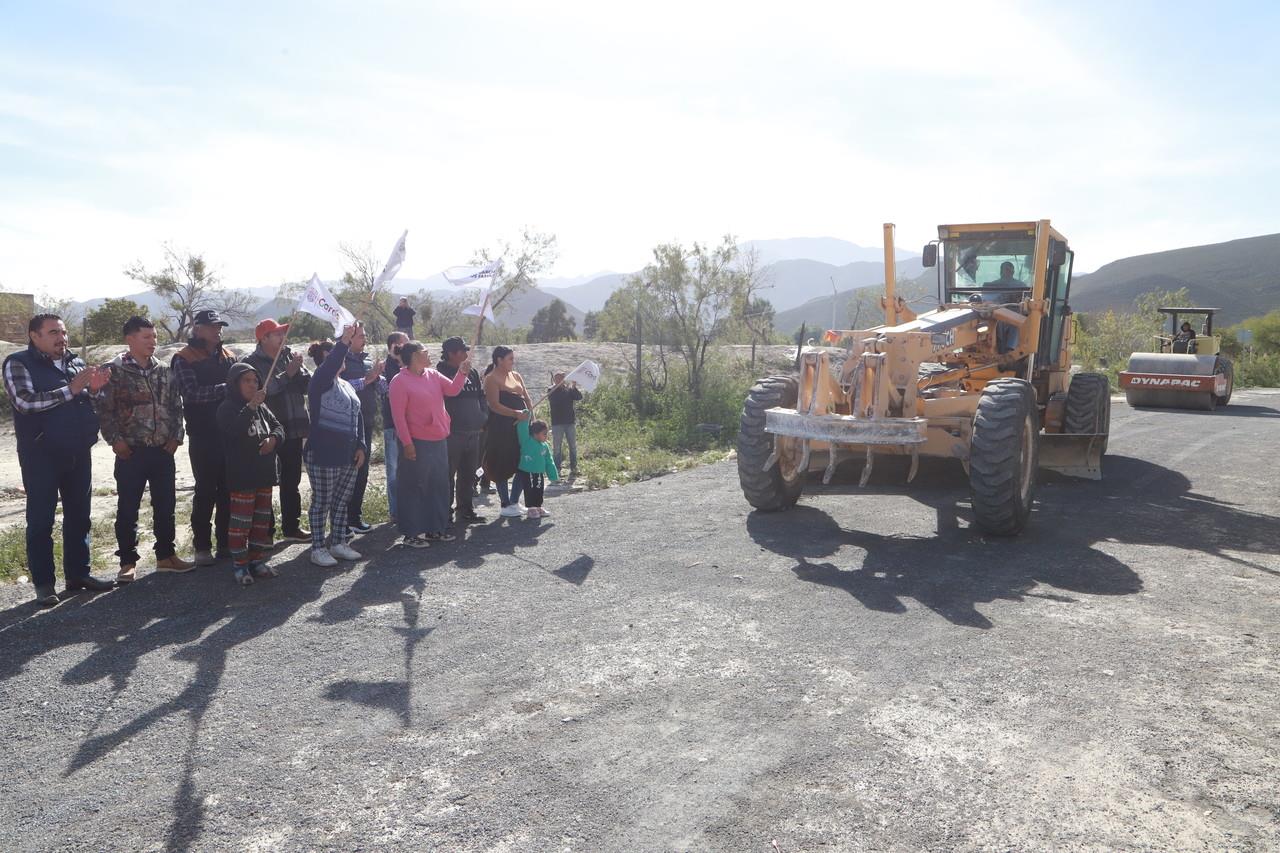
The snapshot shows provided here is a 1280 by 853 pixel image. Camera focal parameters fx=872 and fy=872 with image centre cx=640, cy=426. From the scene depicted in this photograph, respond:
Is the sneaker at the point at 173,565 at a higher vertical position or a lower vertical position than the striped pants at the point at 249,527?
lower

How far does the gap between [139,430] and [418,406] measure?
1.89 m

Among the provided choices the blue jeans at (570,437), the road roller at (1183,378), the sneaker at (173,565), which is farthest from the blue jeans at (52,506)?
the road roller at (1183,378)

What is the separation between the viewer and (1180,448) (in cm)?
1202

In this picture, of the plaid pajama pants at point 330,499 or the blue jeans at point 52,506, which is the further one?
the plaid pajama pants at point 330,499

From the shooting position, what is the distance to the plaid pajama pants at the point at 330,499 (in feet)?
20.9

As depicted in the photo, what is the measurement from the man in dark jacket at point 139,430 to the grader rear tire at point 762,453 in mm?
4504

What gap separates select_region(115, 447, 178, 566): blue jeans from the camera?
5.96 m

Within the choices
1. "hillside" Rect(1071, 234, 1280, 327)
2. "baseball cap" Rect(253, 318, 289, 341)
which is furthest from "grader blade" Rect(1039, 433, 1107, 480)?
"hillside" Rect(1071, 234, 1280, 327)

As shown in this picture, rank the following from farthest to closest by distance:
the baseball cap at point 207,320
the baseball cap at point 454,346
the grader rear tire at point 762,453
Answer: the grader rear tire at point 762,453 → the baseball cap at point 454,346 → the baseball cap at point 207,320

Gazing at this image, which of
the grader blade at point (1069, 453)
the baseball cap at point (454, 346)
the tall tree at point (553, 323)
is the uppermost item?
the tall tree at point (553, 323)

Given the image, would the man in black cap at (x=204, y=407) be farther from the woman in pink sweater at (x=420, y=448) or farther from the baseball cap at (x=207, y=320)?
the woman in pink sweater at (x=420, y=448)

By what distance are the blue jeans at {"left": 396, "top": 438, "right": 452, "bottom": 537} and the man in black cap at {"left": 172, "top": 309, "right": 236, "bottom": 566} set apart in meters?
1.28

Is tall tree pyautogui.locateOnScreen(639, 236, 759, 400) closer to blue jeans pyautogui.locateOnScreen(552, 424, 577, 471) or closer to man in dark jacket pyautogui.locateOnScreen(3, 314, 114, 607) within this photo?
blue jeans pyautogui.locateOnScreen(552, 424, 577, 471)

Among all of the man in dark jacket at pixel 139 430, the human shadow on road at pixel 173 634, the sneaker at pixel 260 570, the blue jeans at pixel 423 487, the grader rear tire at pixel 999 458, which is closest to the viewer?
the human shadow on road at pixel 173 634
